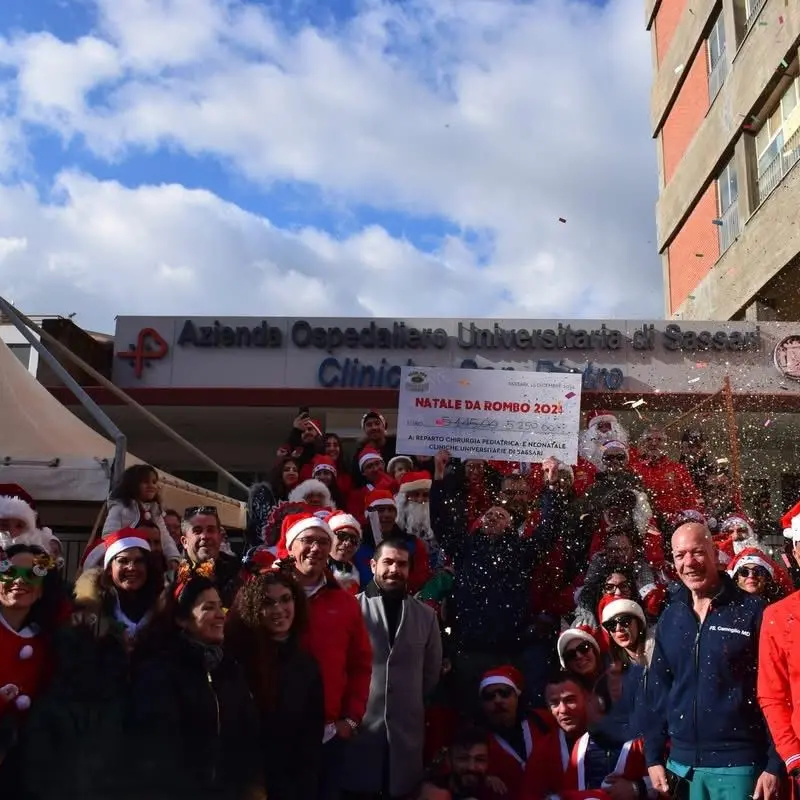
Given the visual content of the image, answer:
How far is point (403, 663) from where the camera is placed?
13.2ft

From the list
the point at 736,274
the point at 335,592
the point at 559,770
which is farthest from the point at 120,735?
the point at 736,274

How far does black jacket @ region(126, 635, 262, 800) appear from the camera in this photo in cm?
293

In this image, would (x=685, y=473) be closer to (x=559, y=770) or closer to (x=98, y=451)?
(x=559, y=770)

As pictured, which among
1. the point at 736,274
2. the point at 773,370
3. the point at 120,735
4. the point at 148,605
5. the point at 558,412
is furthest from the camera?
the point at 736,274

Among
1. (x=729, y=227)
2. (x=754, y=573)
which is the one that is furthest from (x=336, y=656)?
(x=729, y=227)

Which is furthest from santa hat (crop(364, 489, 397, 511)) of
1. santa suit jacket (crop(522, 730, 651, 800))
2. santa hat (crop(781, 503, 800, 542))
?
santa hat (crop(781, 503, 800, 542))

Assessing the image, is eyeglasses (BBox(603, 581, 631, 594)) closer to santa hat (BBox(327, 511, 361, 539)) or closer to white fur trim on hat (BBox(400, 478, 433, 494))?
santa hat (BBox(327, 511, 361, 539))

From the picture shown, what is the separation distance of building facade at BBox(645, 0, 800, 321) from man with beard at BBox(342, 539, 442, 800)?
13109mm

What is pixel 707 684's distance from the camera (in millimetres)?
3412

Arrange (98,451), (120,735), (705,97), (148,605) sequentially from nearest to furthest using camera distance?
(120,735) → (148,605) → (98,451) → (705,97)

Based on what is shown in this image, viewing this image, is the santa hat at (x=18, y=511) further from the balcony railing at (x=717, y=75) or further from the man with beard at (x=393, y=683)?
the balcony railing at (x=717, y=75)

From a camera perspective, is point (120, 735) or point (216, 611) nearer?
point (120, 735)

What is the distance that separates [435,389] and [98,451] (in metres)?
2.89

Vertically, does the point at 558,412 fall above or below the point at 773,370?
below
